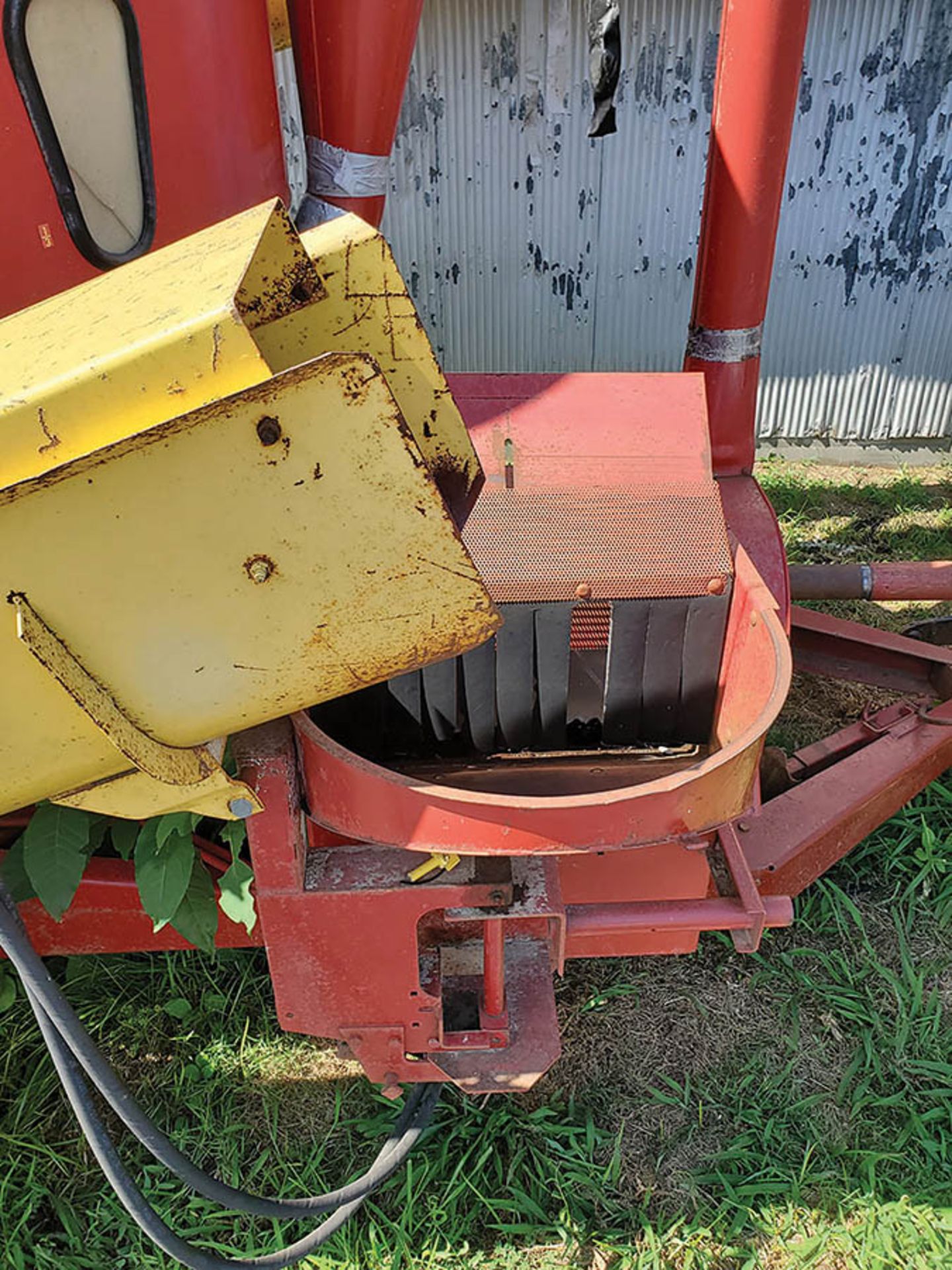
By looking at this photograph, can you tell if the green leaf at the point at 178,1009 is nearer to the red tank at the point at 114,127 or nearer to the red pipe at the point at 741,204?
the red tank at the point at 114,127

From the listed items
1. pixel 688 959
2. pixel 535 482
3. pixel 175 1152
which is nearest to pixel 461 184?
pixel 535 482

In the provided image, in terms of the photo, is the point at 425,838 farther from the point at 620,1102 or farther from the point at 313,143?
the point at 313,143

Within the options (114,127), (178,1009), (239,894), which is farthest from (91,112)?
(178,1009)

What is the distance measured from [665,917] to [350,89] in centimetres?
176

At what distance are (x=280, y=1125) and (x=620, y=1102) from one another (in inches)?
29.5

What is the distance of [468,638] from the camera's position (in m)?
1.32

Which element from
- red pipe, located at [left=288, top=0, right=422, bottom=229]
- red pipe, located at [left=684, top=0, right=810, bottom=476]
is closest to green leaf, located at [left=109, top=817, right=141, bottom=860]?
red pipe, located at [left=288, top=0, right=422, bottom=229]

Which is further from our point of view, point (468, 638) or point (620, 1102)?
point (620, 1102)

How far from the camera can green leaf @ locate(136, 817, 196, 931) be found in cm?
170

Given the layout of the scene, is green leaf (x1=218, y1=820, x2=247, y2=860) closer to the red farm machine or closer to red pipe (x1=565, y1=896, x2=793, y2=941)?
the red farm machine

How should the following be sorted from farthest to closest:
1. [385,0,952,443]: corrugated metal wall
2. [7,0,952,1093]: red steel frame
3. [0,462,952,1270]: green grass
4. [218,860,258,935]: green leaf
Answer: [385,0,952,443]: corrugated metal wall
[0,462,952,1270]: green grass
[218,860,258,935]: green leaf
[7,0,952,1093]: red steel frame

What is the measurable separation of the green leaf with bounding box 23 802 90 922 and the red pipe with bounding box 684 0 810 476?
1.90m

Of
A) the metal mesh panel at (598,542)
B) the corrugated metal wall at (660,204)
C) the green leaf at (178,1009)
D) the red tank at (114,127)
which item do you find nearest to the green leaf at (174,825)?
the metal mesh panel at (598,542)

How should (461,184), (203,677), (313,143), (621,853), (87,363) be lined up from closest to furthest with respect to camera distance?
(87,363), (203,677), (621,853), (313,143), (461,184)
